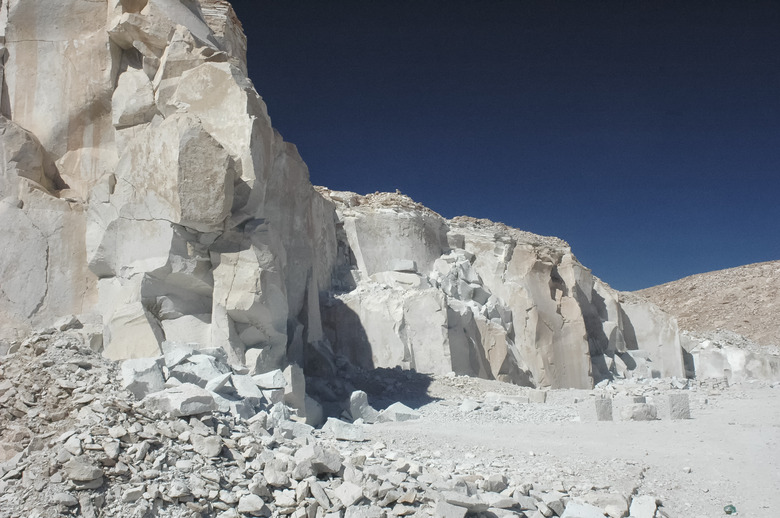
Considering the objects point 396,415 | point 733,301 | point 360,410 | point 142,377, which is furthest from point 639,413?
point 733,301

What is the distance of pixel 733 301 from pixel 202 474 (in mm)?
31506

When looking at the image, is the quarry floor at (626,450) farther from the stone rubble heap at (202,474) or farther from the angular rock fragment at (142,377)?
the angular rock fragment at (142,377)

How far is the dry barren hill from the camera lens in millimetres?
28266

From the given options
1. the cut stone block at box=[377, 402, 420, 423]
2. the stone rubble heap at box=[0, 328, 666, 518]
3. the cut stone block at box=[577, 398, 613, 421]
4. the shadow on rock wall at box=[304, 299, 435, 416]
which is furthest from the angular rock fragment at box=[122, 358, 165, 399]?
the cut stone block at box=[577, 398, 613, 421]

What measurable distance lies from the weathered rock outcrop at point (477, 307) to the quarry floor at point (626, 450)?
374cm

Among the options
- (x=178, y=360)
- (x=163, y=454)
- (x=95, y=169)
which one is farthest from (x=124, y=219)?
(x=163, y=454)

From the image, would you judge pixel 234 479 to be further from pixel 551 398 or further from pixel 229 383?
pixel 551 398

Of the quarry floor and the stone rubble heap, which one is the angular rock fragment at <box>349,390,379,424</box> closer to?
the quarry floor

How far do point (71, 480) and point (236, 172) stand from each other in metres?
5.42

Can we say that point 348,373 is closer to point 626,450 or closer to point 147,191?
point 147,191

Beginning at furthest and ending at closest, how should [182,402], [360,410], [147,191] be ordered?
[360,410], [147,191], [182,402]

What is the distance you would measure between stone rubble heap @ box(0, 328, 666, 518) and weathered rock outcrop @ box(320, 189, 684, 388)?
8.36 metres

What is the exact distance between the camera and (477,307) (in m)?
17.2

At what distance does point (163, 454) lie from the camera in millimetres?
4852
